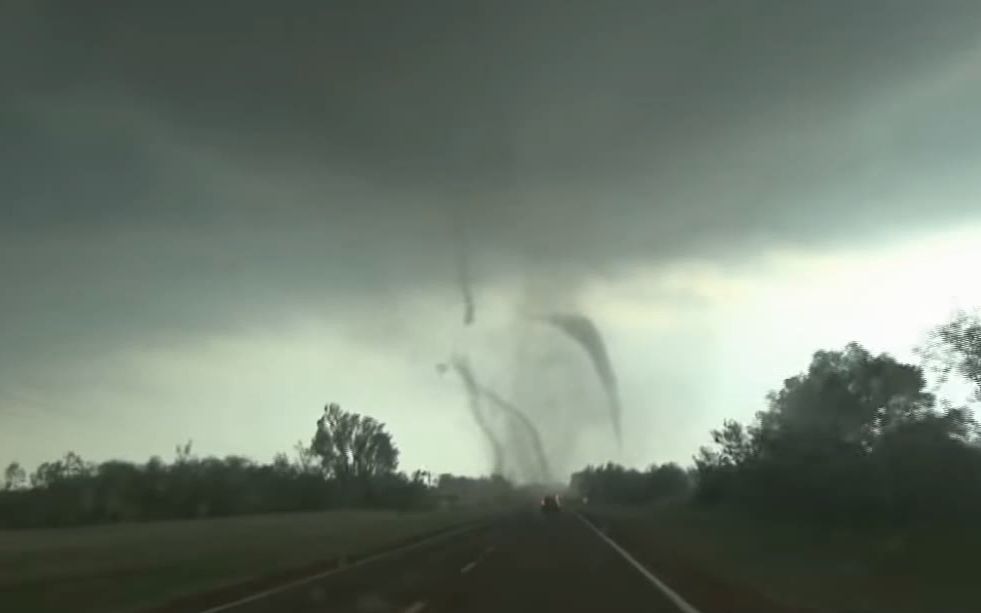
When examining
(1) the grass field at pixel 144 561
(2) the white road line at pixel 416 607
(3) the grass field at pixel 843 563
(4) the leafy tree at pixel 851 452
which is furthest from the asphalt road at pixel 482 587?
A: (4) the leafy tree at pixel 851 452

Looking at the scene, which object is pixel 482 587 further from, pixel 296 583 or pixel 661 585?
pixel 296 583

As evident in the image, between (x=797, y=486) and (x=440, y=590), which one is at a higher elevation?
(x=797, y=486)

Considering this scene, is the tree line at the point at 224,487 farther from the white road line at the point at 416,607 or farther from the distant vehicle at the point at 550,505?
the white road line at the point at 416,607

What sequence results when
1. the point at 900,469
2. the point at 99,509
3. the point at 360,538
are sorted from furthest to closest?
the point at 99,509 → the point at 360,538 → the point at 900,469

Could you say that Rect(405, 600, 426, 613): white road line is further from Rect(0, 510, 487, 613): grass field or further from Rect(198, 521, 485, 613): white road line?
Rect(0, 510, 487, 613): grass field

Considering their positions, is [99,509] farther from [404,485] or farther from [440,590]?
[440,590]

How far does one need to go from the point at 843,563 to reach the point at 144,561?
20.6 meters

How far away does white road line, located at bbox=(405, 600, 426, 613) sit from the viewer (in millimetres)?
17141

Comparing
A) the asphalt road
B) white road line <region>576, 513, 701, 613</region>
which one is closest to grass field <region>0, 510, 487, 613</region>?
the asphalt road

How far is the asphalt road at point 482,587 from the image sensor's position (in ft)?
57.8

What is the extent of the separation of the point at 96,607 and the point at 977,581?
15.6 metres

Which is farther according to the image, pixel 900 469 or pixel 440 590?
pixel 900 469

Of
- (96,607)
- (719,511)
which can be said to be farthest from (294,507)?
(96,607)

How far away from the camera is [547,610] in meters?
16.7
